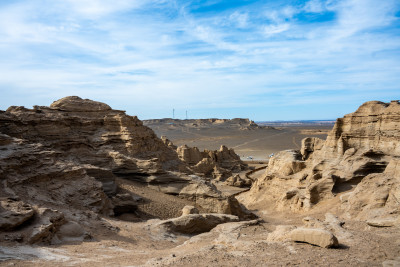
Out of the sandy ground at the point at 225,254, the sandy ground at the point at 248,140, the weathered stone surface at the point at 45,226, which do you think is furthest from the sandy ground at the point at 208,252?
the sandy ground at the point at 248,140

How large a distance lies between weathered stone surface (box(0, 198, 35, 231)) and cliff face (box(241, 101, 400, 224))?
34.4ft

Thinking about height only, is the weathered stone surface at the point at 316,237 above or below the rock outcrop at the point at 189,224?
above

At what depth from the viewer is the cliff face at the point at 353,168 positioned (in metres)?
12.6

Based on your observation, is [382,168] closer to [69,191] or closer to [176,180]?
[176,180]

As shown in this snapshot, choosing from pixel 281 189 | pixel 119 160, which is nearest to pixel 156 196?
pixel 119 160

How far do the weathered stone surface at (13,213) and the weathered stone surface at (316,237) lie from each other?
6.40 metres

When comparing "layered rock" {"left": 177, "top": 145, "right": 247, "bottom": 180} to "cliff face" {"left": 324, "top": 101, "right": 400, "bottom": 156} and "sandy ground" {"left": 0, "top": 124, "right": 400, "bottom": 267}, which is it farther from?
"sandy ground" {"left": 0, "top": 124, "right": 400, "bottom": 267}

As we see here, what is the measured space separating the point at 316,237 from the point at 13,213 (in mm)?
7021

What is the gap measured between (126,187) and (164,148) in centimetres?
589

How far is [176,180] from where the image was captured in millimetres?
16156

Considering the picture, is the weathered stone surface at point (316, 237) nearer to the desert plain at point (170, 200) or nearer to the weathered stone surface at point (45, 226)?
the desert plain at point (170, 200)

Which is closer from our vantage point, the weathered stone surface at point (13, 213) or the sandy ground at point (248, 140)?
the weathered stone surface at point (13, 213)

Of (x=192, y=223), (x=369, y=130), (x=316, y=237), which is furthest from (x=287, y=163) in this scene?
(x=316, y=237)

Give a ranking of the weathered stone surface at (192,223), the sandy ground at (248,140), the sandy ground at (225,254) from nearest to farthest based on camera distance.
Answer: the sandy ground at (225,254) → the weathered stone surface at (192,223) → the sandy ground at (248,140)
